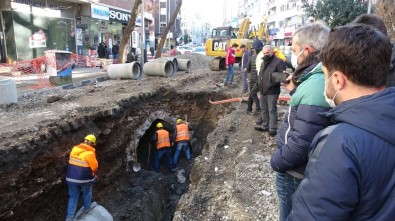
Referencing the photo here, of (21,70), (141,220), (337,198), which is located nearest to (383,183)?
(337,198)

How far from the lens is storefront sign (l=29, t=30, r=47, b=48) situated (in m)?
17.5

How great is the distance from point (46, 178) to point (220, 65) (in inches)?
556

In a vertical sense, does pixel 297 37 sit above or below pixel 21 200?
above

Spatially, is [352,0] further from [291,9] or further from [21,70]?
[291,9]

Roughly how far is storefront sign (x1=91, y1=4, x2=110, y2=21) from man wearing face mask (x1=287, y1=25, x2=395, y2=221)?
2191 centimetres

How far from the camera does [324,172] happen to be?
54.2 inches

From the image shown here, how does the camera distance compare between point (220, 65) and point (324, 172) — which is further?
point (220, 65)

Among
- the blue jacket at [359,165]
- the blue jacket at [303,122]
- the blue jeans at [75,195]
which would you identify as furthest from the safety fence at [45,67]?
the blue jacket at [359,165]

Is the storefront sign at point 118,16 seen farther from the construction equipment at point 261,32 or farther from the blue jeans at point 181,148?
the blue jeans at point 181,148

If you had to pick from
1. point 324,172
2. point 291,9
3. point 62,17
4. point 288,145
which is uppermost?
point 291,9

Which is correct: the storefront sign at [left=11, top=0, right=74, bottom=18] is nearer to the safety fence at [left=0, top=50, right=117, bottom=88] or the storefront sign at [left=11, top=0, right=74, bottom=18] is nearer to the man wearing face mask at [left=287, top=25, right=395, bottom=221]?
the safety fence at [left=0, top=50, right=117, bottom=88]

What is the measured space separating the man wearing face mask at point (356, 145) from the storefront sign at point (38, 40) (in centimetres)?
1896

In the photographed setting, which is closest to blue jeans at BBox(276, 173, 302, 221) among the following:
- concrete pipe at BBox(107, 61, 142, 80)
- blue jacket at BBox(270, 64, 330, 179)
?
blue jacket at BBox(270, 64, 330, 179)

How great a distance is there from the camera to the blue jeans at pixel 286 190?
2666 millimetres
